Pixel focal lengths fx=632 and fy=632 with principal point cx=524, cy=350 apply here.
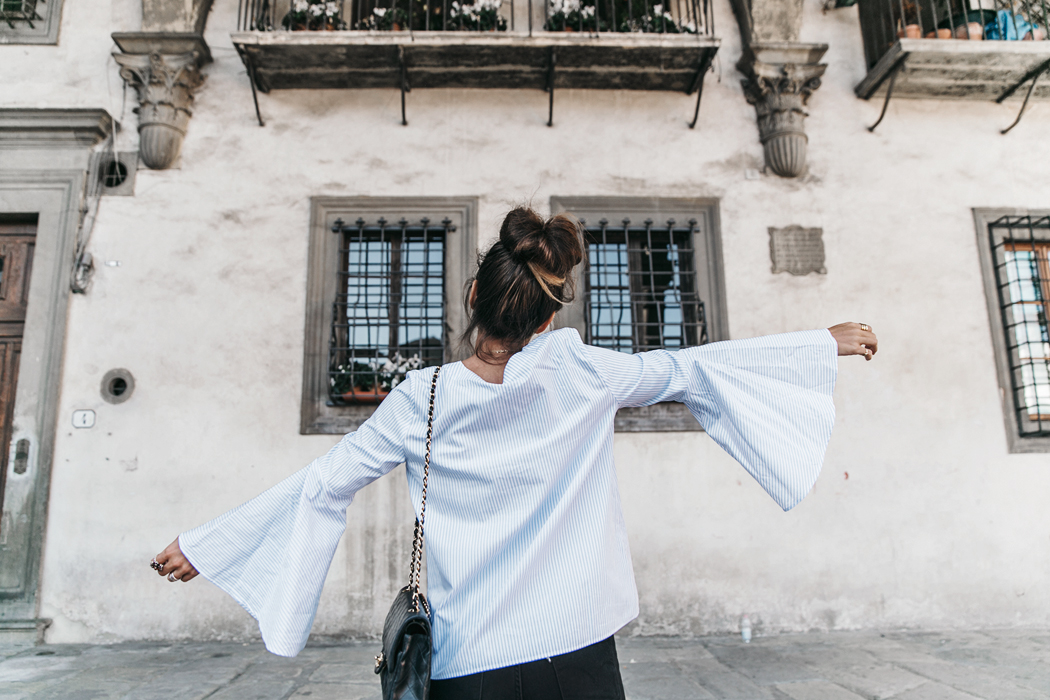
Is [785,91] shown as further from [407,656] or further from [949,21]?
[407,656]

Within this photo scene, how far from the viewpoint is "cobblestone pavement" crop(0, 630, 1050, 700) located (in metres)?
3.33

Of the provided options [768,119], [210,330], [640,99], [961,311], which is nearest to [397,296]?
[210,330]

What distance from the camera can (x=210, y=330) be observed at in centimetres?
481


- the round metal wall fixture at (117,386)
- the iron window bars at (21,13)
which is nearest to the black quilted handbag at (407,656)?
the round metal wall fixture at (117,386)

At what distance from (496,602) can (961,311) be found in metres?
5.27

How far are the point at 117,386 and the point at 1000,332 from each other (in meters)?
6.90

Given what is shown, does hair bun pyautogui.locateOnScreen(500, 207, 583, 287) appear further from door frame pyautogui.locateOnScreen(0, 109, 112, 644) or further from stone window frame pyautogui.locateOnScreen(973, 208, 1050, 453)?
stone window frame pyautogui.locateOnScreen(973, 208, 1050, 453)

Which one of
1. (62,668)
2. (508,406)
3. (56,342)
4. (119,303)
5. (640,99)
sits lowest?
(62,668)

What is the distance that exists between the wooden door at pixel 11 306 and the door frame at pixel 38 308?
Answer: 0.51 feet

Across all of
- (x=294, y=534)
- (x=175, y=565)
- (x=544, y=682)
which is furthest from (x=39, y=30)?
(x=544, y=682)

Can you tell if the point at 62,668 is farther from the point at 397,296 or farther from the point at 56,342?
the point at 397,296

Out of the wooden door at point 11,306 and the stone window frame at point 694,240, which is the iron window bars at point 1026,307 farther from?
the wooden door at point 11,306

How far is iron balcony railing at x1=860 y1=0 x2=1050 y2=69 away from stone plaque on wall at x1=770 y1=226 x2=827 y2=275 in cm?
172

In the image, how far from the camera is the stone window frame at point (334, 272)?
477 cm
